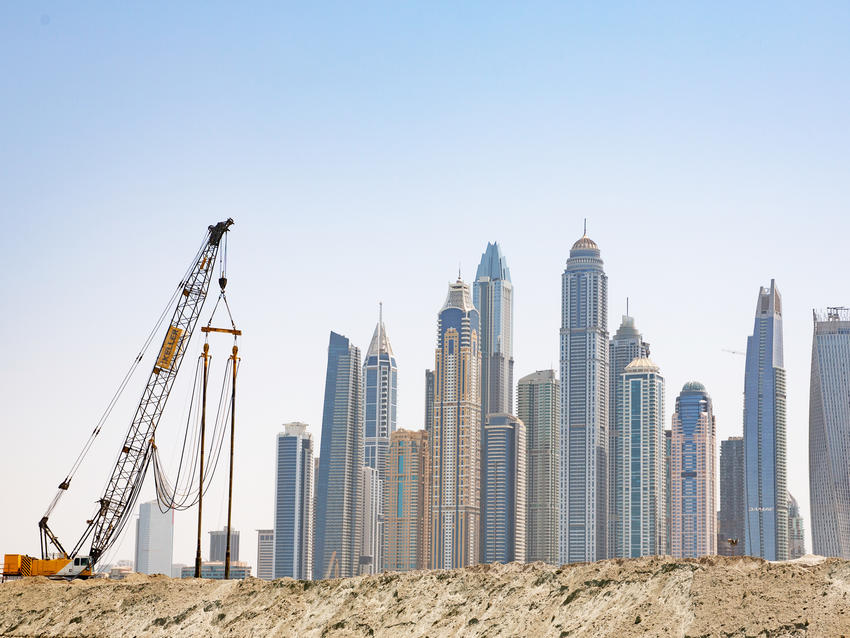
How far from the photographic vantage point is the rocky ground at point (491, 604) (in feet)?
122

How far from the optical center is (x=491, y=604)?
141ft

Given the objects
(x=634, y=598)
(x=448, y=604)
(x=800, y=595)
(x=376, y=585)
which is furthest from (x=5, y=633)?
(x=800, y=595)

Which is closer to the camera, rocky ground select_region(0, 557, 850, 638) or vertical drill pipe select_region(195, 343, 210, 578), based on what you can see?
rocky ground select_region(0, 557, 850, 638)

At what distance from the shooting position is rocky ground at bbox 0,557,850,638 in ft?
122

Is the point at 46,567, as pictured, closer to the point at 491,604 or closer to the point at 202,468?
the point at 202,468

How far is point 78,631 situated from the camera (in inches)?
2015

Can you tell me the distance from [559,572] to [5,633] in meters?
26.0

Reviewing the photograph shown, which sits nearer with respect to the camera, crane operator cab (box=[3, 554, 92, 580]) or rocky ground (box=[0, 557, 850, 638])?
rocky ground (box=[0, 557, 850, 638])

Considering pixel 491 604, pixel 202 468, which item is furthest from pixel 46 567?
pixel 491 604

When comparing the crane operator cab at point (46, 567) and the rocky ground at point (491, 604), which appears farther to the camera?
the crane operator cab at point (46, 567)

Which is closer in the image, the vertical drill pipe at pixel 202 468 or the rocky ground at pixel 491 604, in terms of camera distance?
the rocky ground at pixel 491 604

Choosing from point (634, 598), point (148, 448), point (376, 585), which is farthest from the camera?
point (148, 448)

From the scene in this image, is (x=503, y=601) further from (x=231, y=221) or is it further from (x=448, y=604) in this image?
(x=231, y=221)

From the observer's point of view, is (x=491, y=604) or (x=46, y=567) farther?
(x=46, y=567)
